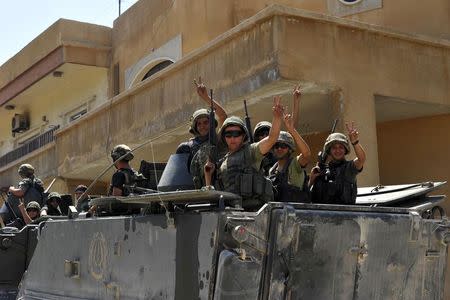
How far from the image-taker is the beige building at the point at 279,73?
9258 mm

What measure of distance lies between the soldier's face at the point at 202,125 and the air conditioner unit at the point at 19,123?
719 inches

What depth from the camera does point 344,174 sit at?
5176 mm

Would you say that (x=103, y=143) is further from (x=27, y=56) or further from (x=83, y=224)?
(x=83, y=224)

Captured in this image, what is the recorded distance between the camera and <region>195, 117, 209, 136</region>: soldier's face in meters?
5.18

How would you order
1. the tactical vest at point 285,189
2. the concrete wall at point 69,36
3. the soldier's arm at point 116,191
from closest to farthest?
the tactical vest at point 285,189 < the soldier's arm at point 116,191 < the concrete wall at point 69,36

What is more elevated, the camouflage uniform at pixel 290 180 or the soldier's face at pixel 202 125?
the soldier's face at pixel 202 125

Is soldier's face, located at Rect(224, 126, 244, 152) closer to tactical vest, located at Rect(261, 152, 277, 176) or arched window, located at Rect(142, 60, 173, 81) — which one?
tactical vest, located at Rect(261, 152, 277, 176)

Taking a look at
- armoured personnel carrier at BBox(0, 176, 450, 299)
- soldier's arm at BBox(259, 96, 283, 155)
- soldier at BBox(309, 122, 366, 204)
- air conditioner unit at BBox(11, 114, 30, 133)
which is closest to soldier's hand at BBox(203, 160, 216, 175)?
soldier's arm at BBox(259, 96, 283, 155)

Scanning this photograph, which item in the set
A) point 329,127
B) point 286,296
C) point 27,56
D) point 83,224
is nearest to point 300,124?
point 329,127

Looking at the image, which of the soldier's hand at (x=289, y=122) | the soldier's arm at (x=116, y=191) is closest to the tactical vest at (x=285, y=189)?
the soldier's hand at (x=289, y=122)

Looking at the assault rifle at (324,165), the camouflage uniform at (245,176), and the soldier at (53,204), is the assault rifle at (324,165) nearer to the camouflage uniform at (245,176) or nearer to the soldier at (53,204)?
the camouflage uniform at (245,176)

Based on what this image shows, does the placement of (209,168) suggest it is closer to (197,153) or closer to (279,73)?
(197,153)

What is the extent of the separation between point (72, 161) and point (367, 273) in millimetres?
11440

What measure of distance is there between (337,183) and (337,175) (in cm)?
6
